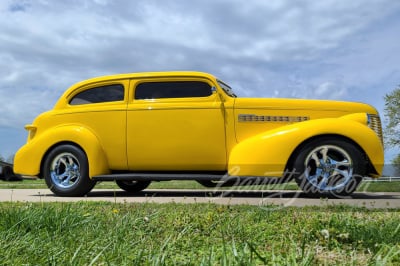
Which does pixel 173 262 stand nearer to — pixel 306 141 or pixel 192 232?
pixel 192 232

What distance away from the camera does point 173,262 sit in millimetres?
1896

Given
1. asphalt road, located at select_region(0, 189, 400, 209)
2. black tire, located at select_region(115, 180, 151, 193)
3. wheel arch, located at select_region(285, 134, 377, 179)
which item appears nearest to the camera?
asphalt road, located at select_region(0, 189, 400, 209)

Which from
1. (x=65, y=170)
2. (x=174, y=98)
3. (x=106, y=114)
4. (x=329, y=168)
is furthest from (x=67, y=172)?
(x=329, y=168)

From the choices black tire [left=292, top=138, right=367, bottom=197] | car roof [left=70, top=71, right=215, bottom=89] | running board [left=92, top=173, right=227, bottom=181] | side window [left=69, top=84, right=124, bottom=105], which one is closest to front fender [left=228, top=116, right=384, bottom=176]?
black tire [left=292, top=138, right=367, bottom=197]

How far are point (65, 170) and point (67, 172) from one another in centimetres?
7

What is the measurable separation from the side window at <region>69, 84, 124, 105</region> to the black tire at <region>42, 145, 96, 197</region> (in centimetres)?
89

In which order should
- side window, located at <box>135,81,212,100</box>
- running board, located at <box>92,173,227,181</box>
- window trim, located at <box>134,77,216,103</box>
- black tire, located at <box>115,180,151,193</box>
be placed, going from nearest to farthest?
running board, located at <box>92,173,227,181</box>, window trim, located at <box>134,77,216,103</box>, side window, located at <box>135,81,212,100</box>, black tire, located at <box>115,180,151,193</box>

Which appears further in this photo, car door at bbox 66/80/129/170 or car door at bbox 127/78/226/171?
car door at bbox 66/80/129/170

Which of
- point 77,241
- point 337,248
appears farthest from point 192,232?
point 337,248

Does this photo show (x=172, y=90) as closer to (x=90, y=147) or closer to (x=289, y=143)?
(x=90, y=147)

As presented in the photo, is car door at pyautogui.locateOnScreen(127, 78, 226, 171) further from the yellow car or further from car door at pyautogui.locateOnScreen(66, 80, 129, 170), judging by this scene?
car door at pyautogui.locateOnScreen(66, 80, 129, 170)

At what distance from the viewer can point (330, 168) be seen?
5094mm

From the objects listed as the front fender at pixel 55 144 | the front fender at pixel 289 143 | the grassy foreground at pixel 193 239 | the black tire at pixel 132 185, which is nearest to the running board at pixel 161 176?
the front fender at pixel 55 144

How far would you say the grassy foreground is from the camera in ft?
6.45
